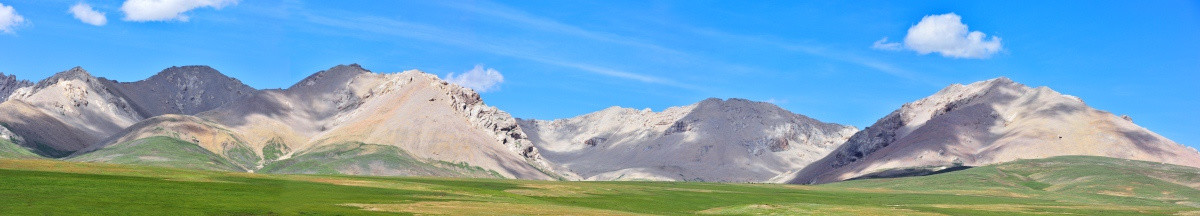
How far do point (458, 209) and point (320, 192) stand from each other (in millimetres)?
31671

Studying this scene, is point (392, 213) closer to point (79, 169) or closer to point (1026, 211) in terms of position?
point (79, 169)

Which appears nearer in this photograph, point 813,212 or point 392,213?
point 392,213

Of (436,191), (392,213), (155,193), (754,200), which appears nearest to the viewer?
(392,213)

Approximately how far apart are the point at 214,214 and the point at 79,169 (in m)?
68.5

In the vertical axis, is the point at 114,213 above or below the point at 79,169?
below

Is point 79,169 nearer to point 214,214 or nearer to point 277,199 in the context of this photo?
point 277,199

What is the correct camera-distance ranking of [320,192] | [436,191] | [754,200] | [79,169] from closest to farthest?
1. [320,192]
2. [79,169]
3. [436,191]
4. [754,200]

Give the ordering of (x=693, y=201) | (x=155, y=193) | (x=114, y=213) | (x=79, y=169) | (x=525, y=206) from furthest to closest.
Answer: (x=693, y=201) → (x=79, y=169) → (x=525, y=206) → (x=155, y=193) → (x=114, y=213)

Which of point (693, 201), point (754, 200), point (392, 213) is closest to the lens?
point (392, 213)

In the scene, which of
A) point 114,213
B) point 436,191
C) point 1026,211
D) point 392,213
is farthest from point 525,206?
point 1026,211

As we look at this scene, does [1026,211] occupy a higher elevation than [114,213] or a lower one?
higher

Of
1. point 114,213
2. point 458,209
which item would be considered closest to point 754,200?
point 458,209

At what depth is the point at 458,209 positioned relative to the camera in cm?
11775

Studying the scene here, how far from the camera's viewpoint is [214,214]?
96.2 metres
